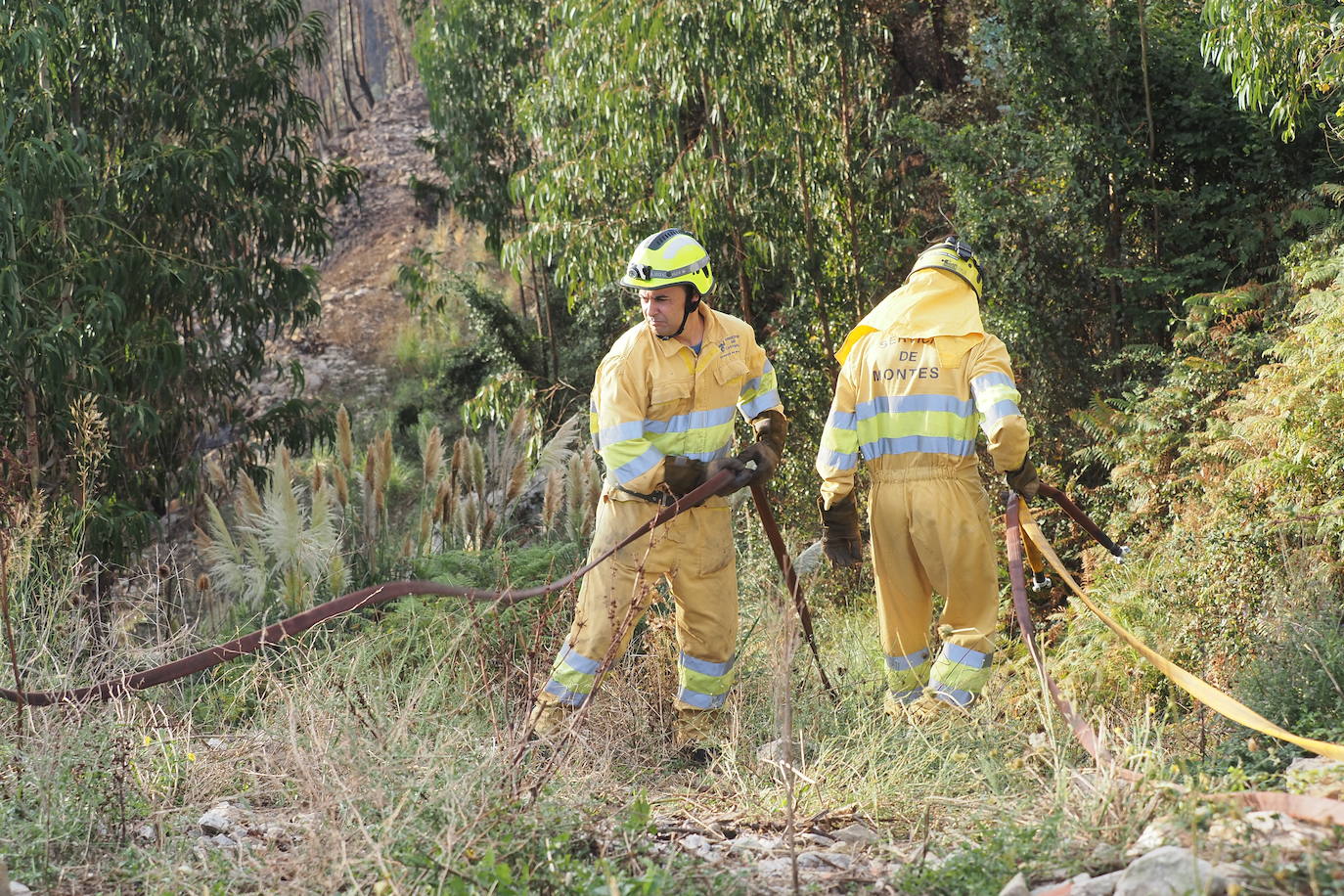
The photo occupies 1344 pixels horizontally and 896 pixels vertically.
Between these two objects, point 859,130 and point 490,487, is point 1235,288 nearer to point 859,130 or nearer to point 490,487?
point 859,130

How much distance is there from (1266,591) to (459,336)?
611 inches

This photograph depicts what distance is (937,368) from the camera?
16.0ft

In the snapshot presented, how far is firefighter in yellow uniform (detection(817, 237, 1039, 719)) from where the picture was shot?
4.81m

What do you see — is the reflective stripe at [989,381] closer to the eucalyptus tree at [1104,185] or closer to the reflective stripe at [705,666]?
the reflective stripe at [705,666]

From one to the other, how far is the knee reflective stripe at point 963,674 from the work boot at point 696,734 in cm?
90

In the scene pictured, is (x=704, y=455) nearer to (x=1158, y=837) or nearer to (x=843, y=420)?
(x=843, y=420)

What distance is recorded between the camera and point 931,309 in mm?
4984

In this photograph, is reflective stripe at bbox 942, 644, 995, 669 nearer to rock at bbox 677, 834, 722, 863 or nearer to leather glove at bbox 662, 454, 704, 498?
leather glove at bbox 662, 454, 704, 498

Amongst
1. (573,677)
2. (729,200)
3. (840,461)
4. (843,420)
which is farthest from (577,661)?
(729,200)

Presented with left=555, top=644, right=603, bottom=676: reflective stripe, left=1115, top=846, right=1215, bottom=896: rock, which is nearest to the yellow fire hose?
left=1115, top=846, right=1215, bottom=896: rock

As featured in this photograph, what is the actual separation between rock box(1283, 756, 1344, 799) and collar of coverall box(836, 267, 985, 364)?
7.40 ft

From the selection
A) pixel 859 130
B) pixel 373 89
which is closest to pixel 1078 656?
pixel 859 130

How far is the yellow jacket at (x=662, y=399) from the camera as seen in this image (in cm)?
477

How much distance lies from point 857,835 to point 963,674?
136cm
